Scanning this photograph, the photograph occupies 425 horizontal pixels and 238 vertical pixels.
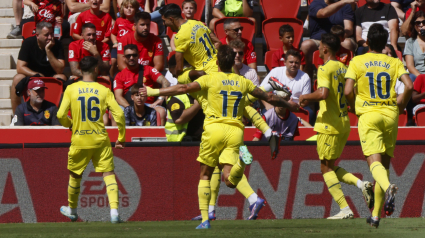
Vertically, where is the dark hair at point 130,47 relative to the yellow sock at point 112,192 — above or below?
above

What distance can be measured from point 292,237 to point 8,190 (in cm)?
452

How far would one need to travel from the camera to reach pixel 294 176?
8.33 meters

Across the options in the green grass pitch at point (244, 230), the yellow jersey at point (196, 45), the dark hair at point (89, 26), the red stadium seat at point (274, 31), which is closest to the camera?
the green grass pitch at point (244, 230)

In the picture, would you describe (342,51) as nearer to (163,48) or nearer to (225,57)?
(163,48)

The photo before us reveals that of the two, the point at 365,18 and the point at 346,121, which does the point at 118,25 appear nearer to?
the point at 365,18

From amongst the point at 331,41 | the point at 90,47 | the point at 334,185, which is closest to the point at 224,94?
the point at 331,41

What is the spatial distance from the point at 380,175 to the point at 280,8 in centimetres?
631

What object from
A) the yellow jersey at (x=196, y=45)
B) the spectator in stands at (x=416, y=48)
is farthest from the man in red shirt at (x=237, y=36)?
the spectator in stands at (x=416, y=48)

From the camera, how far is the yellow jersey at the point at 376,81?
6629 mm

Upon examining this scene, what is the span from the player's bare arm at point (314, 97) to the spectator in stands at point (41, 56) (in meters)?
5.04

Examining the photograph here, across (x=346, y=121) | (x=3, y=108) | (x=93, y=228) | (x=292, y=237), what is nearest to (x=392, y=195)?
(x=292, y=237)

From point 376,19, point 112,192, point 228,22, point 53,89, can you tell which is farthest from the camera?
point 376,19

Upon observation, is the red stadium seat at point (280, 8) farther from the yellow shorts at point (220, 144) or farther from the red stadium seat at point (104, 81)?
the yellow shorts at point (220, 144)

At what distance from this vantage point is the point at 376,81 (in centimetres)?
667
